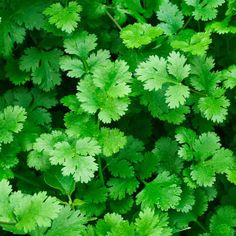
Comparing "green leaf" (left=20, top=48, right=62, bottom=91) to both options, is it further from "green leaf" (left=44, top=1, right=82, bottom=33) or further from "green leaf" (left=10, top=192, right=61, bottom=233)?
"green leaf" (left=10, top=192, right=61, bottom=233)

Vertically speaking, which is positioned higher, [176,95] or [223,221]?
[176,95]

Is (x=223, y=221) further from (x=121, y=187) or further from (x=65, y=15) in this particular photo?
(x=65, y=15)

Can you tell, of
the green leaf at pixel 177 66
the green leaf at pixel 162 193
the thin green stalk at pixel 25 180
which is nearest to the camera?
the green leaf at pixel 162 193

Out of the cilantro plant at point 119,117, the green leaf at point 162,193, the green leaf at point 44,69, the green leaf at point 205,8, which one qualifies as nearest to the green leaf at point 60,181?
the cilantro plant at point 119,117

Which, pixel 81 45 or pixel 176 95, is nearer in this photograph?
pixel 176 95

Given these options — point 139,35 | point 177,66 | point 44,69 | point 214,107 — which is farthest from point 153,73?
point 44,69

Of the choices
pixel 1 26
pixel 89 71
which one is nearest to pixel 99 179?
pixel 89 71

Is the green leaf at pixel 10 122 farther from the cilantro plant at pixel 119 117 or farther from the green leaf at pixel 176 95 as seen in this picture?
the green leaf at pixel 176 95

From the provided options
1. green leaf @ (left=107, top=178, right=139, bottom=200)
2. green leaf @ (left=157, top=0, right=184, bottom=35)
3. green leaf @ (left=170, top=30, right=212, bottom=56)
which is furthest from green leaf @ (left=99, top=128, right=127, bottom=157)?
green leaf @ (left=157, top=0, right=184, bottom=35)

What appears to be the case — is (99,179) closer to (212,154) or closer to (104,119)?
(104,119)

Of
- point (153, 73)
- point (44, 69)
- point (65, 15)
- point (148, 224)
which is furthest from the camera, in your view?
point (44, 69)
